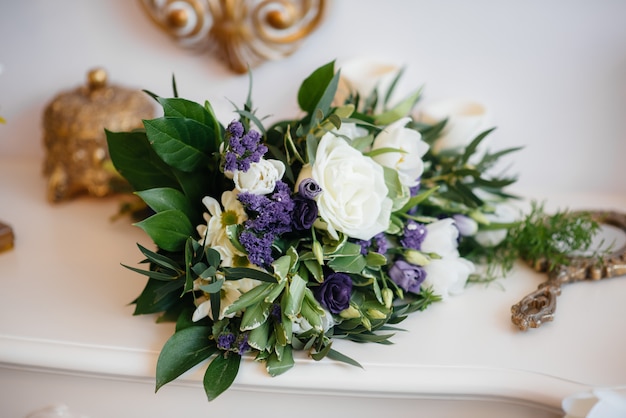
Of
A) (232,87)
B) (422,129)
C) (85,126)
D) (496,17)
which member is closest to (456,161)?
(422,129)

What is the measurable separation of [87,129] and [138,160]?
0.31m

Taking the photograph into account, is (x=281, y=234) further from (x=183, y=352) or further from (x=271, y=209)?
(x=183, y=352)

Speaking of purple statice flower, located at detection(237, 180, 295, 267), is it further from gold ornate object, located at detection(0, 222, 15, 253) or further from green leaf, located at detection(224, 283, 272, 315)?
gold ornate object, located at detection(0, 222, 15, 253)

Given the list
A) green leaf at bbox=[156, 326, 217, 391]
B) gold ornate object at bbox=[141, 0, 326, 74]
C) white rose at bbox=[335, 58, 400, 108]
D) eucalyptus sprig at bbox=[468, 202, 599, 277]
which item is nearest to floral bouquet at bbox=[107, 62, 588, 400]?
green leaf at bbox=[156, 326, 217, 391]

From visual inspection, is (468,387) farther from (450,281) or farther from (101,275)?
(101,275)

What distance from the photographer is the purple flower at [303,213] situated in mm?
621

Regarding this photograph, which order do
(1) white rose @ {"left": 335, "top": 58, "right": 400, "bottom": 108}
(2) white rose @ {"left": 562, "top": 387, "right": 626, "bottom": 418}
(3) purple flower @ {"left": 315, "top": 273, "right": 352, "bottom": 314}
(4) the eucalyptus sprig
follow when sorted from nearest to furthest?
(2) white rose @ {"left": 562, "top": 387, "right": 626, "bottom": 418}
(3) purple flower @ {"left": 315, "top": 273, "right": 352, "bottom": 314}
(4) the eucalyptus sprig
(1) white rose @ {"left": 335, "top": 58, "right": 400, "bottom": 108}

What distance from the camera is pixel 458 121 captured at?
34.8 inches

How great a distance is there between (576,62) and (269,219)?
2.18 ft

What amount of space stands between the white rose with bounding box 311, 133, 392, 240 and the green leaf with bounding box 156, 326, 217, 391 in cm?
19

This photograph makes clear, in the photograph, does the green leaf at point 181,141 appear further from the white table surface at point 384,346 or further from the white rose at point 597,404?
the white rose at point 597,404

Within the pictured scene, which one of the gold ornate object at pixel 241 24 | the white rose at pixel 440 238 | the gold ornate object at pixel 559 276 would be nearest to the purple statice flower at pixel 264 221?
the white rose at pixel 440 238

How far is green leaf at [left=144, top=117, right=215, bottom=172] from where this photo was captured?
0.62 m

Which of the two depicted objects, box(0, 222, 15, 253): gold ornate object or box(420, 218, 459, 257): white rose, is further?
box(0, 222, 15, 253): gold ornate object
